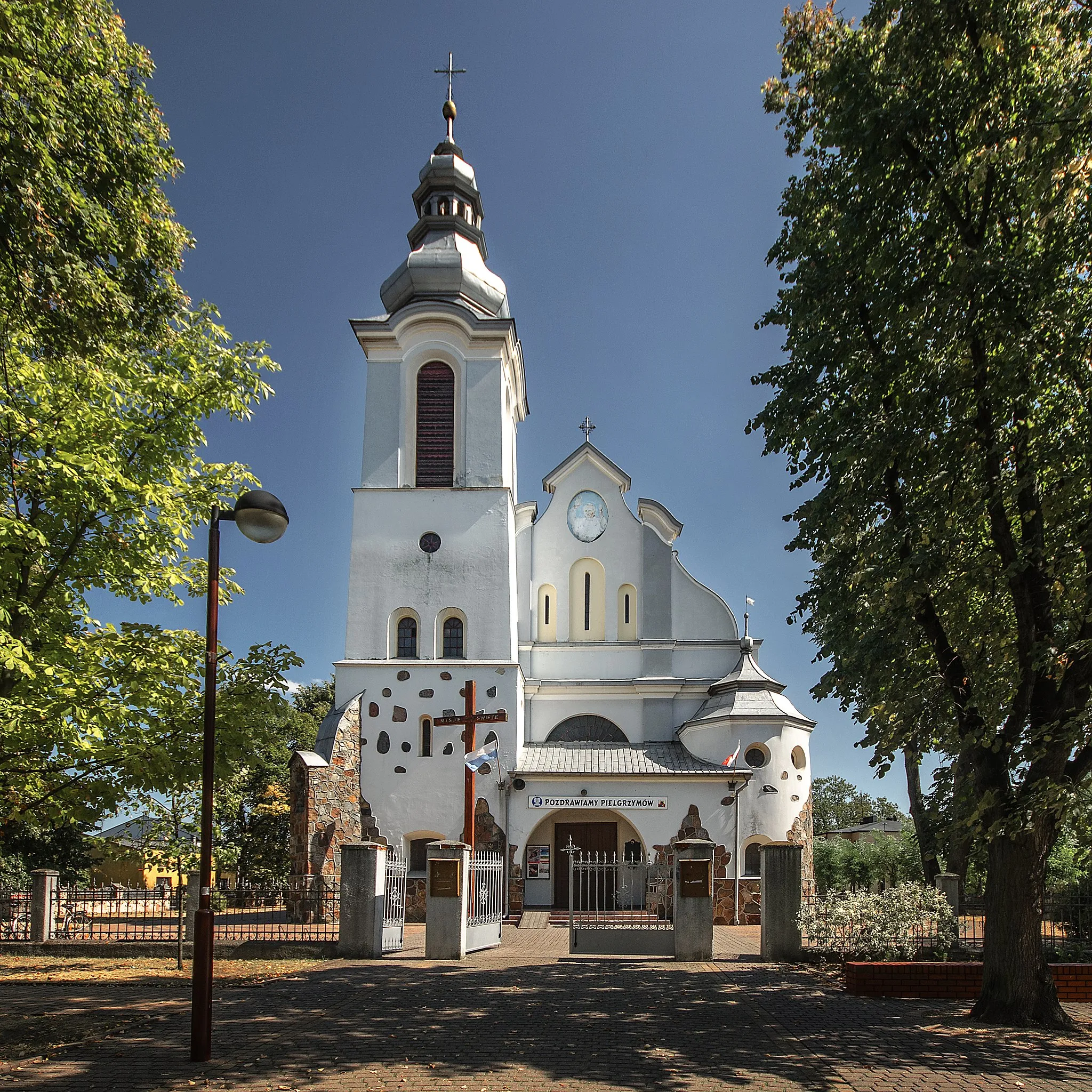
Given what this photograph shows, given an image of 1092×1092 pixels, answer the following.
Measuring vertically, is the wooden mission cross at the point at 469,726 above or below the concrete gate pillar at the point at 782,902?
above

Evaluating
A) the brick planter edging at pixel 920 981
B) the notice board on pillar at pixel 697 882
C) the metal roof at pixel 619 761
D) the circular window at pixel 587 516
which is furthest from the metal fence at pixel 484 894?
the circular window at pixel 587 516

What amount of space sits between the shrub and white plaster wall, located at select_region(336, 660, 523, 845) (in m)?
13.5

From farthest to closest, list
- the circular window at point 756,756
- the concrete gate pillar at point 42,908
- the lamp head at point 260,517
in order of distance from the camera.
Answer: the circular window at point 756,756
the concrete gate pillar at point 42,908
the lamp head at point 260,517

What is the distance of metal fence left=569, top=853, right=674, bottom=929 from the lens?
2186 cm

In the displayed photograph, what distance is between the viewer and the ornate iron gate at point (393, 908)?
17766mm

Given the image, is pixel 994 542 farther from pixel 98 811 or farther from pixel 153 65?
pixel 153 65

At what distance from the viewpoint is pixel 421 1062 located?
28.9ft

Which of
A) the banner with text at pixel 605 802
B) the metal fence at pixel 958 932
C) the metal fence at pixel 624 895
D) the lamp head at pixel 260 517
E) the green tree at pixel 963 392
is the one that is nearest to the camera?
the lamp head at pixel 260 517

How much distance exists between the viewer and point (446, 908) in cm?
1733

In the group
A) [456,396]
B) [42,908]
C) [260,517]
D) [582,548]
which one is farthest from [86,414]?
[582,548]

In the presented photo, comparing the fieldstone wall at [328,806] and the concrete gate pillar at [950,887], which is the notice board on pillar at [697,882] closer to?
the concrete gate pillar at [950,887]

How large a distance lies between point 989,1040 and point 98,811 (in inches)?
413

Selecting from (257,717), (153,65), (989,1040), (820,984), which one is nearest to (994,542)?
(989,1040)

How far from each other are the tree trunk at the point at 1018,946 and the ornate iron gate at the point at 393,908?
1018cm
